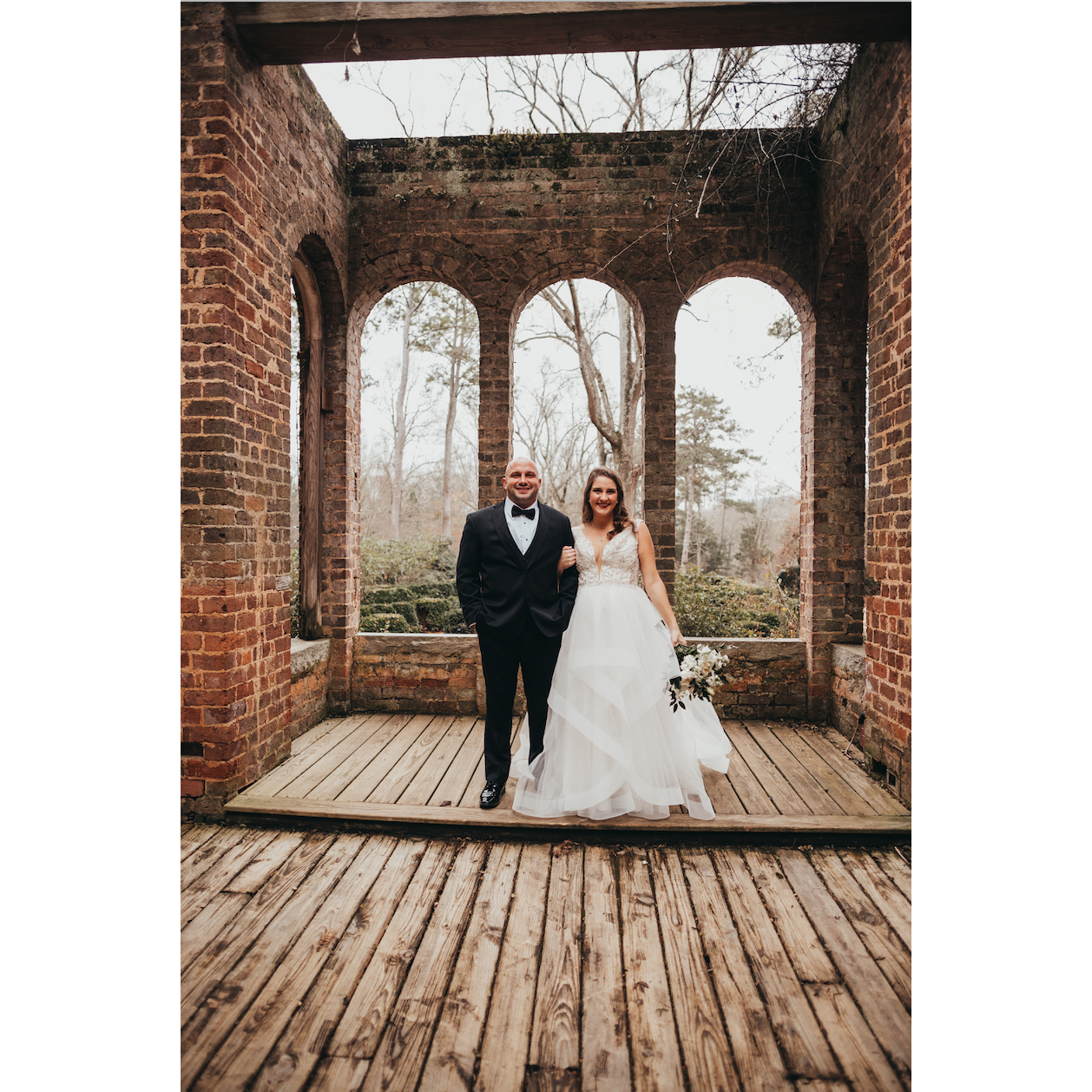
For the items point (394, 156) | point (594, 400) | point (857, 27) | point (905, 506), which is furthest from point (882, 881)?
point (594, 400)

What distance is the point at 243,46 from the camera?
3.40 meters

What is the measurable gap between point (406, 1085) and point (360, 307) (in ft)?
16.8

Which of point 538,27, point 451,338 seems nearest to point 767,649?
point 538,27

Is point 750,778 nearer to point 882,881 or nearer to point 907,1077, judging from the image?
point 882,881

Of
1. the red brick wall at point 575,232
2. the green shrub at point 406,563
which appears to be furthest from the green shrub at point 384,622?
the red brick wall at point 575,232

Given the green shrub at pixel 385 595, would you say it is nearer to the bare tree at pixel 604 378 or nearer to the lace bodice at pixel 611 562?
the bare tree at pixel 604 378

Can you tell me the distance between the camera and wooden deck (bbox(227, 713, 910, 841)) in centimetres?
309

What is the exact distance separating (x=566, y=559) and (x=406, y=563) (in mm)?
5360

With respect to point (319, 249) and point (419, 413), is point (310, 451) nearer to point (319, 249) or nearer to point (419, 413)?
point (319, 249)

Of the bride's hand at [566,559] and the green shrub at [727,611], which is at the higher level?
the bride's hand at [566,559]

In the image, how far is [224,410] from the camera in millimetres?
3330

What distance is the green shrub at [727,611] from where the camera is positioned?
6445mm

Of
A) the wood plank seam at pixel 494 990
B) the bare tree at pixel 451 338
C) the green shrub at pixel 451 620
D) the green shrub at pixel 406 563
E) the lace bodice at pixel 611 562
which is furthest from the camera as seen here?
the bare tree at pixel 451 338

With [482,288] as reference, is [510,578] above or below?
below
